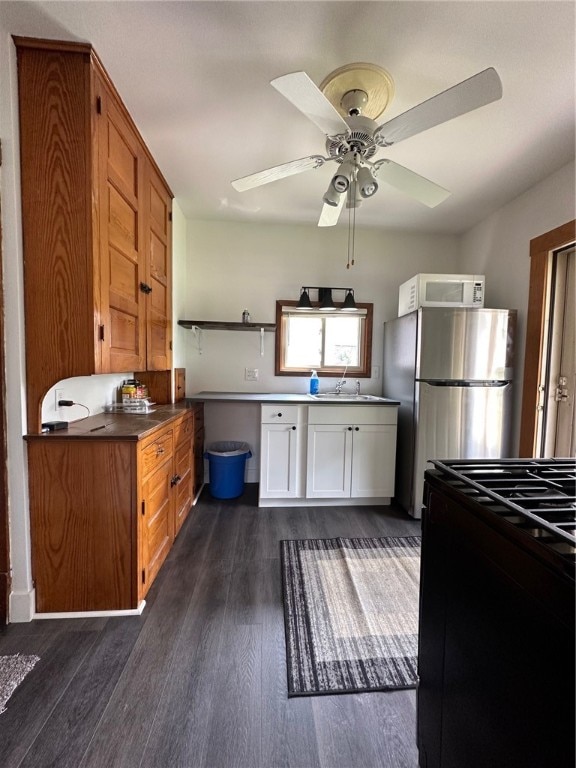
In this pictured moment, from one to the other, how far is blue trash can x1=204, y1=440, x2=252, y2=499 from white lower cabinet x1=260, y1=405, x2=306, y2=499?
29cm

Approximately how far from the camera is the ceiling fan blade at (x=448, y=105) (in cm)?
113

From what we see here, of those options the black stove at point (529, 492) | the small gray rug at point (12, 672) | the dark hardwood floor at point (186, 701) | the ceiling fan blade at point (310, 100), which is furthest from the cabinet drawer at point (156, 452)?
the ceiling fan blade at point (310, 100)

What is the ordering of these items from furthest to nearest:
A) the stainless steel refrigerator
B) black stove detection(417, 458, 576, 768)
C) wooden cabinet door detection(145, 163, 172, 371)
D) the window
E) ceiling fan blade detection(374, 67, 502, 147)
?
the window → the stainless steel refrigerator → wooden cabinet door detection(145, 163, 172, 371) → ceiling fan blade detection(374, 67, 502, 147) → black stove detection(417, 458, 576, 768)

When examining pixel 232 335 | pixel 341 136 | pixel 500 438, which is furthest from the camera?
pixel 232 335

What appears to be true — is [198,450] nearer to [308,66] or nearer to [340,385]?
[340,385]

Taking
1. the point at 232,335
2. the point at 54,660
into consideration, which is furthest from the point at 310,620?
the point at 232,335

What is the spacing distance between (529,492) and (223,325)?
2.71 metres

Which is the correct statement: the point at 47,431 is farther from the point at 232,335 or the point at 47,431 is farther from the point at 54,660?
the point at 232,335

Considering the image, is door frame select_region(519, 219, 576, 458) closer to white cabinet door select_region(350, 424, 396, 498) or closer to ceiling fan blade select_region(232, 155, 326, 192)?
white cabinet door select_region(350, 424, 396, 498)

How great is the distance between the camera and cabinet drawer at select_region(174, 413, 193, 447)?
86.9 inches

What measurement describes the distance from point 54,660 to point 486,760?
155 centimetres

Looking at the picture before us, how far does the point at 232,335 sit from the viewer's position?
10.7 ft

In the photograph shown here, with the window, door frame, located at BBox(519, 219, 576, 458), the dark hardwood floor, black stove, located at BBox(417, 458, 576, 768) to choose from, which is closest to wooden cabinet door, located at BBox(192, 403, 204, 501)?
the window

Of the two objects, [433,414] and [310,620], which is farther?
[433,414]
